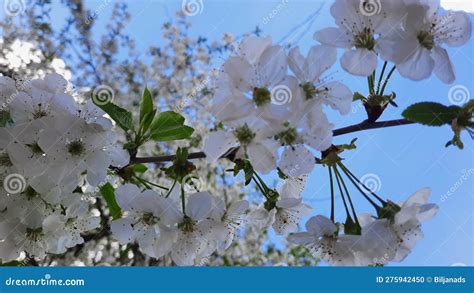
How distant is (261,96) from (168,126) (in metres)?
0.39

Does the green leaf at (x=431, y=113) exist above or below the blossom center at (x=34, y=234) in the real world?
above

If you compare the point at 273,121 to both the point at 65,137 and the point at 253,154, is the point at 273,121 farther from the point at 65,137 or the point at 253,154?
the point at 65,137

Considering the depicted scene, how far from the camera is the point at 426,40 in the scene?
1026mm

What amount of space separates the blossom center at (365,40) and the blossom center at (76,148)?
67cm

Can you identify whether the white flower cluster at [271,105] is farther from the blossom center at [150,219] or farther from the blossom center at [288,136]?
the blossom center at [150,219]

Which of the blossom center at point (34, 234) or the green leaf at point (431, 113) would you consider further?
the blossom center at point (34, 234)

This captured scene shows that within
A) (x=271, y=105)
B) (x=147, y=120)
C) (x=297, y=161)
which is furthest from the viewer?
(x=147, y=120)

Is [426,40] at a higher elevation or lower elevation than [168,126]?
higher

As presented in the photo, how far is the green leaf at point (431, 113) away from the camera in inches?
38.5

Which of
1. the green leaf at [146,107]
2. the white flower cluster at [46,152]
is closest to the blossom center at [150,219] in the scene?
the white flower cluster at [46,152]

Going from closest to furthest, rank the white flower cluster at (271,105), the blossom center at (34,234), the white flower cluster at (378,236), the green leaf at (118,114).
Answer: the white flower cluster at (271,105) → the white flower cluster at (378,236) → the green leaf at (118,114) → the blossom center at (34,234)

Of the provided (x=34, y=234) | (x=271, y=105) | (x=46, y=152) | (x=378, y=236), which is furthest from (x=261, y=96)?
(x=34, y=234)

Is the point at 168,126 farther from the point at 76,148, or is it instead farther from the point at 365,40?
the point at 365,40

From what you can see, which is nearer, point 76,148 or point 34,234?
point 76,148
